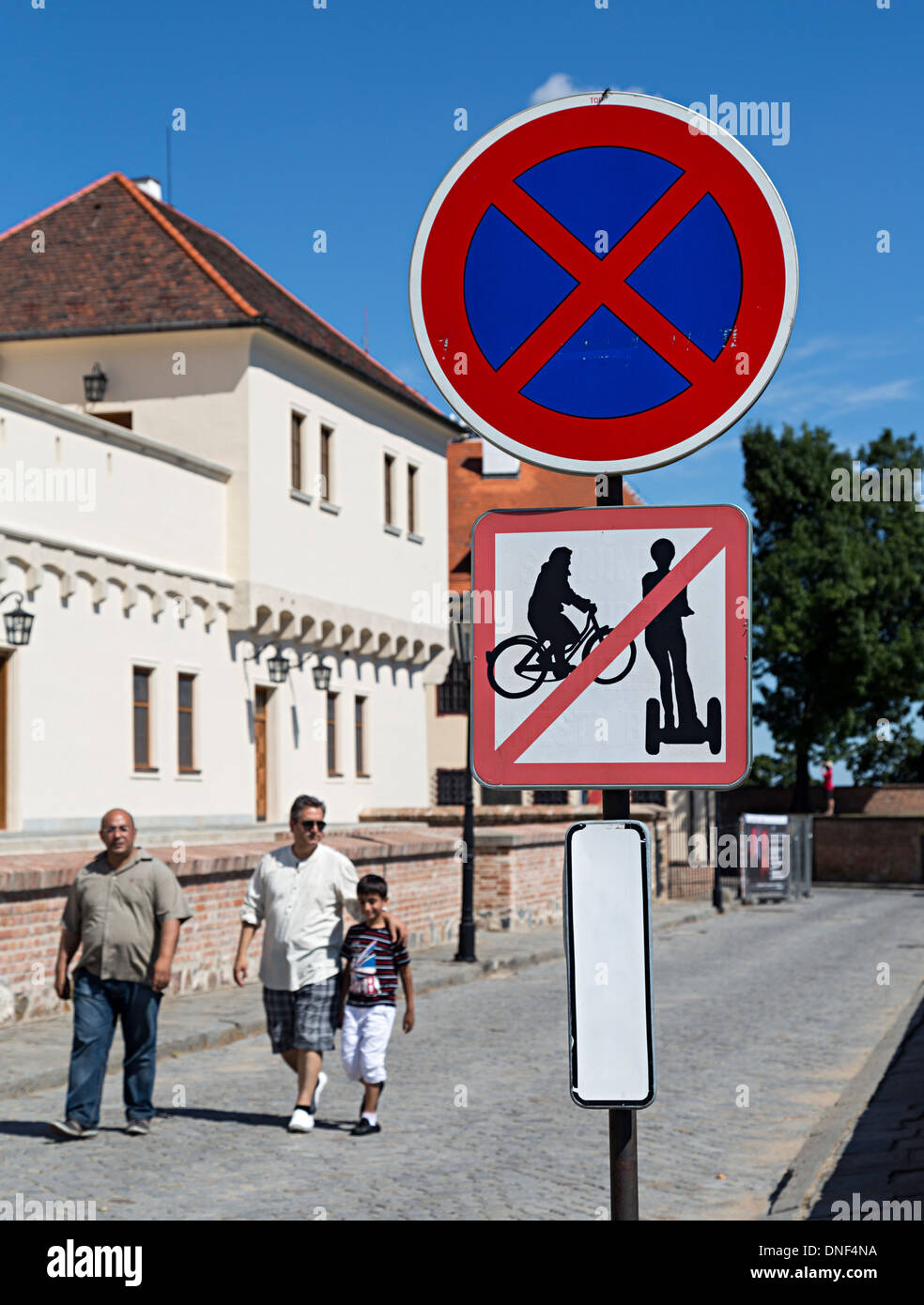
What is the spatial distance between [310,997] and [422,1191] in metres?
2.41

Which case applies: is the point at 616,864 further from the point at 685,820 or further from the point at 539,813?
the point at 685,820

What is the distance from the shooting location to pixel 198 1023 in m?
16.5

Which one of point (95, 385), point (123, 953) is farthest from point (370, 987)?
point (95, 385)

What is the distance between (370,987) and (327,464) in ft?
80.4

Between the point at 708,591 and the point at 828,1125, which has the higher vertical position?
the point at 708,591

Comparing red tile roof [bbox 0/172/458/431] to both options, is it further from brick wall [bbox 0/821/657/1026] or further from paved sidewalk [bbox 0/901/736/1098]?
paved sidewalk [bbox 0/901/736/1098]

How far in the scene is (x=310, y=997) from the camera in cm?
1084

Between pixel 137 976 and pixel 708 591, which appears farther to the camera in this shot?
pixel 137 976

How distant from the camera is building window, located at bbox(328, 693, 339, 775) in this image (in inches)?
1406

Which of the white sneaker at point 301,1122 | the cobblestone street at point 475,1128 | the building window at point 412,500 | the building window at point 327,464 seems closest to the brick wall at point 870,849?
the building window at point 412,500

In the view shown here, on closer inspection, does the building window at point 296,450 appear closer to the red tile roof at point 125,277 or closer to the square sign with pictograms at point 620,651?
the red tile roof at point 125,277
